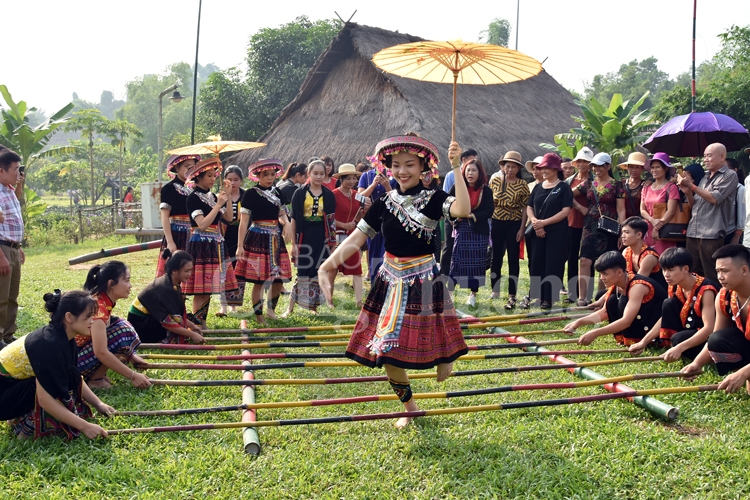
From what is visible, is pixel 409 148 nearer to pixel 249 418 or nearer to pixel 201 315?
pixel 249 418

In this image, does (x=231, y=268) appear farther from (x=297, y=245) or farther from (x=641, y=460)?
(x=641, y=460)

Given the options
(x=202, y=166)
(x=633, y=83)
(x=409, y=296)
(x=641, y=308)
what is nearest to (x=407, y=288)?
(x=409, y=296)

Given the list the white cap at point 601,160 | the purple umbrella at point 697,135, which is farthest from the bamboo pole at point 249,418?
the purple umbrella at point 697,135

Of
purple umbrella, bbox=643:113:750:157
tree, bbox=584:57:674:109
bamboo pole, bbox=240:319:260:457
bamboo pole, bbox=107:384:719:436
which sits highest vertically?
tree, bbox=584:57:674:109

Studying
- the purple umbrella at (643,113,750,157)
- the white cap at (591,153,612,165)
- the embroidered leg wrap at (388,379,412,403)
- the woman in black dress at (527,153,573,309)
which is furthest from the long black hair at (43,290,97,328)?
the purple umbrella at (643,113,750,157)

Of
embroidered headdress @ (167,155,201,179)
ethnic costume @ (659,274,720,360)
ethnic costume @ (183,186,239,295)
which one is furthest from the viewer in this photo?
embroidered headdress @ (167,155,201,179)

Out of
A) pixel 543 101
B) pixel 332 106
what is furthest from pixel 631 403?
pixel 543 101

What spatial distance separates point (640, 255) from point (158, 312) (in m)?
4.51

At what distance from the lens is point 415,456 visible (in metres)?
3.53

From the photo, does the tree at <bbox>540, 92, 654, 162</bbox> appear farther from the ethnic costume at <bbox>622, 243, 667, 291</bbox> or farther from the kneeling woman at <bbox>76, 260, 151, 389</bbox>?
the kneeling woman at <bbox>76, 260, 151, 389</bbox>

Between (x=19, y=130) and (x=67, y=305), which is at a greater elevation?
(x=19, y=130)

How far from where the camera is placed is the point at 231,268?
264 inches

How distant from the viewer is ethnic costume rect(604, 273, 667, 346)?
5.54 metres

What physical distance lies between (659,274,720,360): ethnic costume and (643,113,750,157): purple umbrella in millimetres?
3068
